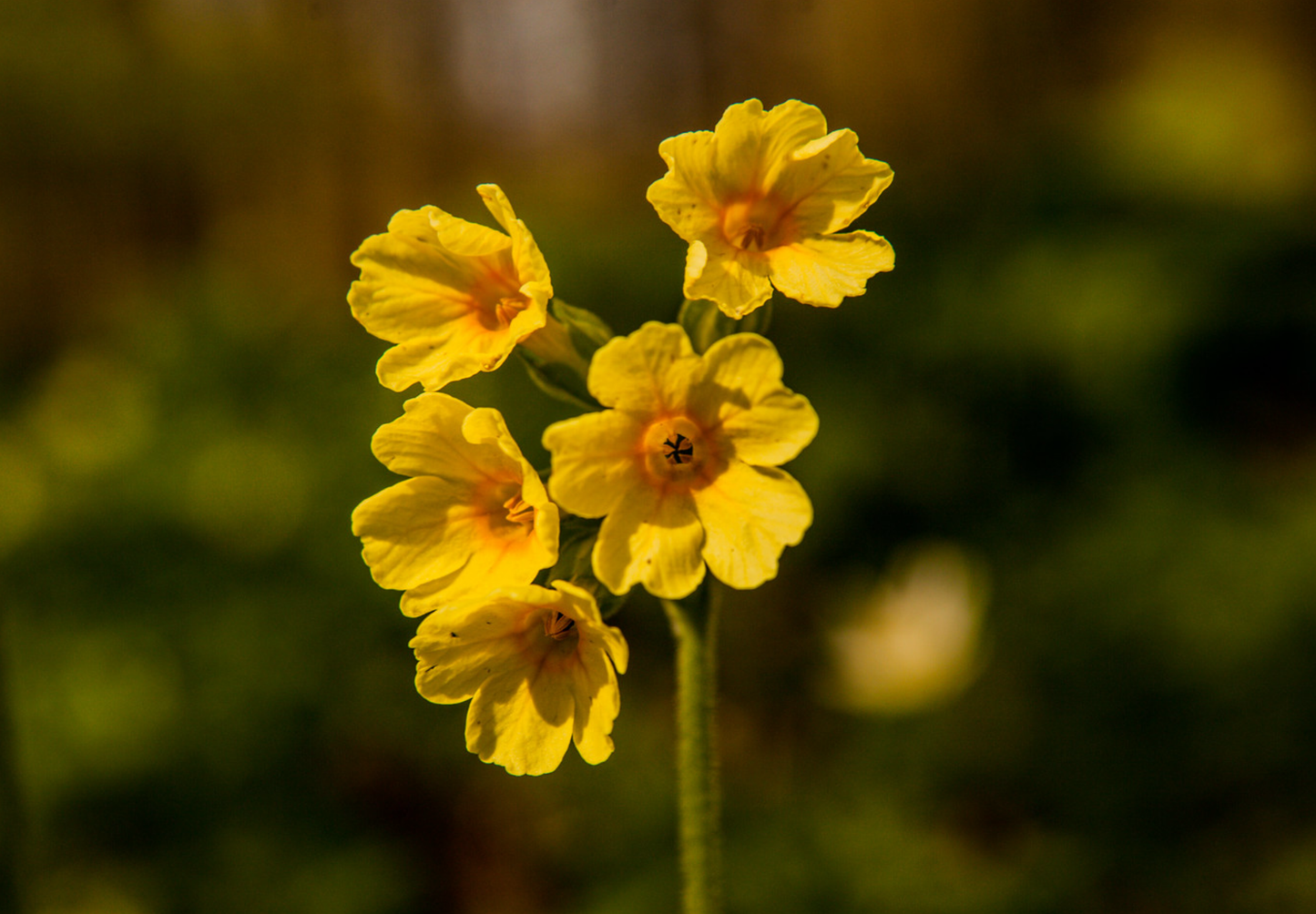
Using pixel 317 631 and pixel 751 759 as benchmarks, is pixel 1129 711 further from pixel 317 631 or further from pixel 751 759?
pixel 317 631

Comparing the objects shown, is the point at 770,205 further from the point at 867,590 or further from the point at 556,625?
the point at 867,590

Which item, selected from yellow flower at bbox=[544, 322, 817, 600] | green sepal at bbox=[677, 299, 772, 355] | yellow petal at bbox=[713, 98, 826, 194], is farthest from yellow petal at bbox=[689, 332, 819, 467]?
yellow petal at bbox=[713, 98, 826, 194]

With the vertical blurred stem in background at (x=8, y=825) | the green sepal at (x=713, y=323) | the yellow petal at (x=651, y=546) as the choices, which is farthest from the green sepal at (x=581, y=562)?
the vertical blurred stem in background at (x=8, y=825)

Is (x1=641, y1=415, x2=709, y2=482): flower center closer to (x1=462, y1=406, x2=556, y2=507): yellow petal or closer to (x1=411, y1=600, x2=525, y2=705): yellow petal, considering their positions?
(x1=462, y1=406, x2=556, y2=507): yellow petal

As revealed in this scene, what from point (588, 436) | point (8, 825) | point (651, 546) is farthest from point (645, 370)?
point (8, 825)

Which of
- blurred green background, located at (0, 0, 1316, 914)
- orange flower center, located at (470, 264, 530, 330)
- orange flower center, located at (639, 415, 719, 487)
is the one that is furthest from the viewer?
blurred green background, located at (0, 0, 1316, 914)

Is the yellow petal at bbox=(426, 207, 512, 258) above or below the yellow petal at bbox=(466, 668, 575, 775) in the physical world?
above
